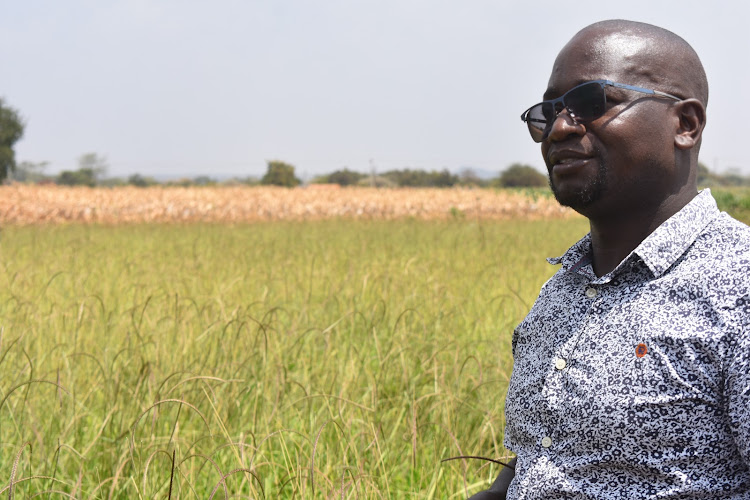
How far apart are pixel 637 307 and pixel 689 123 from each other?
1.01ft

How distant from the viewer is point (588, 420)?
45.3 inches

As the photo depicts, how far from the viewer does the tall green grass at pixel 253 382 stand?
2432mm

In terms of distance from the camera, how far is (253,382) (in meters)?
3.25

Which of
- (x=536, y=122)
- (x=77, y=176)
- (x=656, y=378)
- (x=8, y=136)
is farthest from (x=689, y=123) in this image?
(x=77, y=176)

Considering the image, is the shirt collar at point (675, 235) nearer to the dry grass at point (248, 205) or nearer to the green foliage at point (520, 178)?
A: the dry grass at point (248, 205)

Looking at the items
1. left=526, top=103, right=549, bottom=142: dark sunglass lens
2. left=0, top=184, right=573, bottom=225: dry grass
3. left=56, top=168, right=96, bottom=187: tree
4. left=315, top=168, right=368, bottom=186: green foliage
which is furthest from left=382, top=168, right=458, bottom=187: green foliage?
left=526, top=103, right=549, bottom=142: dark sunglass lens

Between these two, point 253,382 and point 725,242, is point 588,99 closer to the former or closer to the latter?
point 725,242

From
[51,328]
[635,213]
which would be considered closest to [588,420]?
[635,213]

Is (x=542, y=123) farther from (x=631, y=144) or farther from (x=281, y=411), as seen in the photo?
(x=281, y=411)

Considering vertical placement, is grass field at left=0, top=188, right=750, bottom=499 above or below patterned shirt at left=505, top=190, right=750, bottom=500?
below

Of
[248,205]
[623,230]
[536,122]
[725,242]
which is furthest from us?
[248,205]

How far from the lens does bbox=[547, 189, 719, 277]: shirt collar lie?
1.14m

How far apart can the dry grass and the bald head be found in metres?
16.2

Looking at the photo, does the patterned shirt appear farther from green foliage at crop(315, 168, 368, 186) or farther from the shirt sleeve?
green foliage at crop(315, 168, 368, 186)
